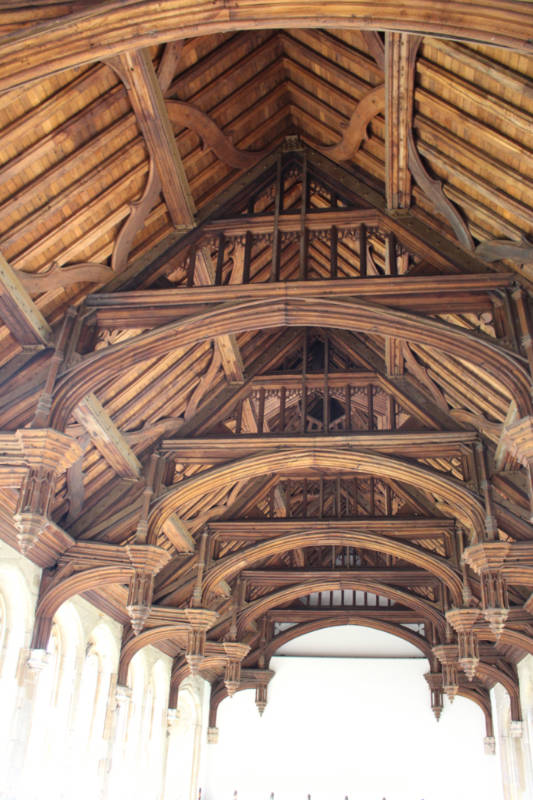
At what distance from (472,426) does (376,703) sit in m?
12.7

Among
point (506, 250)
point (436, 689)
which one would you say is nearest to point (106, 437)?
point (506, 250)

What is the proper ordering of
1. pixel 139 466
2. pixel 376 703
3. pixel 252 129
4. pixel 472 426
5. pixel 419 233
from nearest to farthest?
pixel 419 233 < pixel 252 129 < pixel 472 426 < pixel 139 466 < pixel 376 703

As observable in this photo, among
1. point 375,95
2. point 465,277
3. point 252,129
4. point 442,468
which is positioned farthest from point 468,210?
point 442,468

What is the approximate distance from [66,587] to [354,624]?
1066cm

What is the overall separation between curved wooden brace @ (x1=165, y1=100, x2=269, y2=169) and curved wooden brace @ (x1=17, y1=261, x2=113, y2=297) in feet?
5.75

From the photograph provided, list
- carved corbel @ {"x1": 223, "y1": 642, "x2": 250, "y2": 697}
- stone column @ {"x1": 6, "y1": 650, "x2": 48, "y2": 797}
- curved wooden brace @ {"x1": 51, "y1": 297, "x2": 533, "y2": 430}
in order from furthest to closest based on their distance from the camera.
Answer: carved corbel @ {"x1": 223, "y1": 642, "x2": 250, "y2": 697} < stone column @ {"x1": 6, "y1": 650, "x2": 48, "y2": 797} < curved wooden brace @ {"x1": 51, "y1": 297, "x2": 533, "y2": 430}

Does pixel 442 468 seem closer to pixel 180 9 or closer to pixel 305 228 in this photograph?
pixel 305 228

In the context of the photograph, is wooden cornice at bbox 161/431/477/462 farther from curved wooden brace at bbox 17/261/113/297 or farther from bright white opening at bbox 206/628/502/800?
bright white opening at bbox 206/628/502/800

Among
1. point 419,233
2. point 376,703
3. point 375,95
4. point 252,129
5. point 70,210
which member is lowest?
point 376,703

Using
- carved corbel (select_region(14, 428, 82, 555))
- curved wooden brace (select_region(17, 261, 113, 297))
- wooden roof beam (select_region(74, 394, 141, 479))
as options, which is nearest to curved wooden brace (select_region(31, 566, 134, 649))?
wooden roof beam (select_region(74, 394, 141, 479))

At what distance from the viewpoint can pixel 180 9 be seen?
16.5ft

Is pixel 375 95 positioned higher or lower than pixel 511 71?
higher

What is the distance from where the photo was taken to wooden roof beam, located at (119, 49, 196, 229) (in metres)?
6.99

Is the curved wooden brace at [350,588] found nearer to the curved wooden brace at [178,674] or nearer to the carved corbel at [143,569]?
the curved wooden brace at [178,674]
